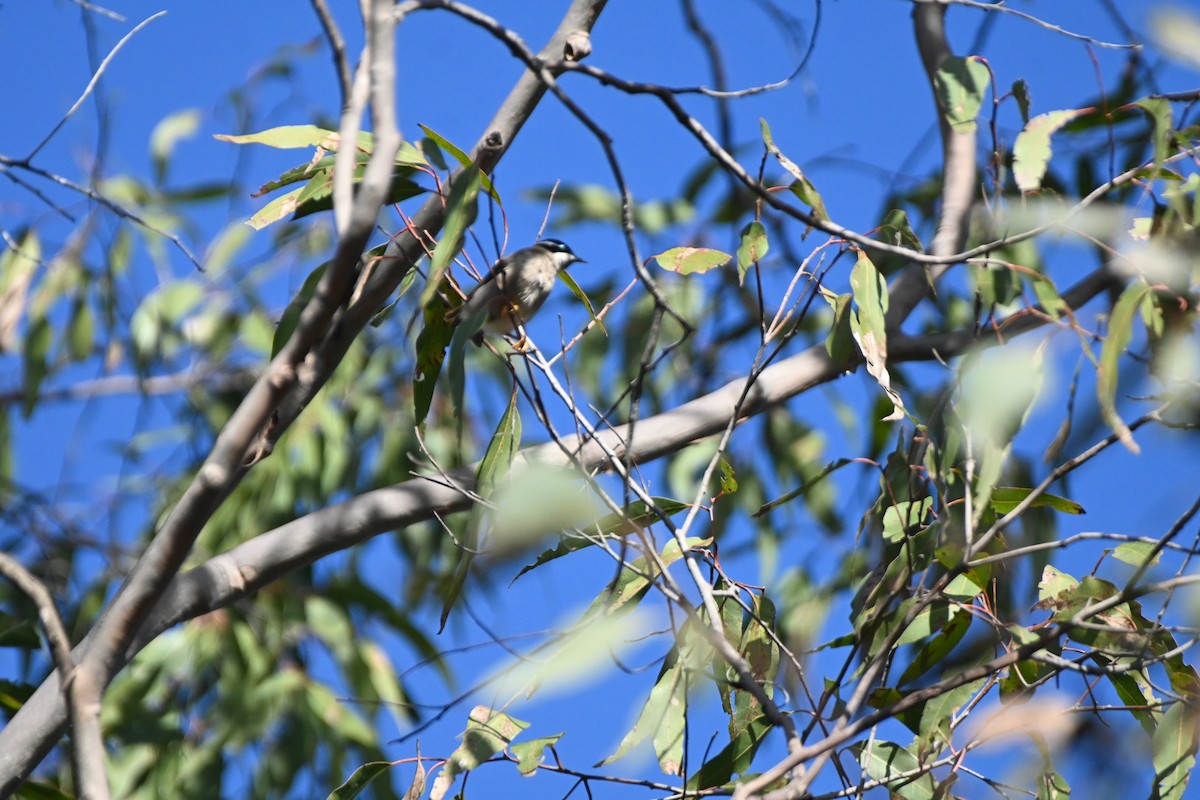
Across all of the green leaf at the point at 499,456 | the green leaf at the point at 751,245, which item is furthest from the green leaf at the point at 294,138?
the green leaf at the point at 751,245

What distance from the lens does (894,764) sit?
1.34 meters

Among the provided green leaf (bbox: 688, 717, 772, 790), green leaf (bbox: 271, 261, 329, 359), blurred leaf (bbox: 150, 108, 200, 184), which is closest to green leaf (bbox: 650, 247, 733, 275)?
green leaf (bbox: 271, 261, 329, 359)

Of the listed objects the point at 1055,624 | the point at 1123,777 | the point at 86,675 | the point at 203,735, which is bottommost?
the point at 1123,777

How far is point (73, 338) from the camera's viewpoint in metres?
3.22

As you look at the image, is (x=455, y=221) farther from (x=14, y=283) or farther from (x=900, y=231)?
(x=14, y=283)

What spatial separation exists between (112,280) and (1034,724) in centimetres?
169

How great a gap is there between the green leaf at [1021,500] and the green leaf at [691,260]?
0.42 meters

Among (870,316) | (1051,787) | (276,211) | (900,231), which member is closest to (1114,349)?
(870,316)

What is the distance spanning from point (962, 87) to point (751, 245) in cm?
28

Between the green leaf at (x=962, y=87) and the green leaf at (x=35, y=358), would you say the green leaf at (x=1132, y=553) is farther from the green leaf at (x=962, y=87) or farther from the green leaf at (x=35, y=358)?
the green leaf at (x=35, y=358)

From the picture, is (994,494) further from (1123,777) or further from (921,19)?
(921,19)

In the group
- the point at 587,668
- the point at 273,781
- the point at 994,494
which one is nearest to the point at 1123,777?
the point at 994,494

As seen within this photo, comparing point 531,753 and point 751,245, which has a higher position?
point 751,245

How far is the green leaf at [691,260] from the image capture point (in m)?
1.39
